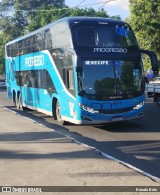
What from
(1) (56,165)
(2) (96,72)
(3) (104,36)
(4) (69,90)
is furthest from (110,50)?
(1) (56,165)

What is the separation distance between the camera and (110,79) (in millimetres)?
13125

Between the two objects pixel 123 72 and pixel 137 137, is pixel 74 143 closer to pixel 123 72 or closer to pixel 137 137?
pixel 137 137

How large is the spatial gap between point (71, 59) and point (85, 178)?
Answer: 7017 millimetres

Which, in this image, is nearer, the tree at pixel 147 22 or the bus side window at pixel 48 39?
the bus side window at pixel 48 39

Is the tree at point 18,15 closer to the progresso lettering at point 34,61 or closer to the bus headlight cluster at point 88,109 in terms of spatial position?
the progresso lettering at point 34,61

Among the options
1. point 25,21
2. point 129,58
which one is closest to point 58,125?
point 129,58

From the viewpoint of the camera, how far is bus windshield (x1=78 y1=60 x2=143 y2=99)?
12.9 metres

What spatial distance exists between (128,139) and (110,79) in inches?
96.9

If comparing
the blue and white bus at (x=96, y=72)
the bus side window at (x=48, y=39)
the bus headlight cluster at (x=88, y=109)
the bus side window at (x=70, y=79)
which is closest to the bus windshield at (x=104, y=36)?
the blue and white bus at (x=96, y=72)

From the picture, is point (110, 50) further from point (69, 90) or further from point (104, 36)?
point (69, 90)

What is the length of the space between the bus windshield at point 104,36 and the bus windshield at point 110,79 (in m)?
0.71

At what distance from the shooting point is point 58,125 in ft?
48.6

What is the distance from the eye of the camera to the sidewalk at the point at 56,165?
21.4ft

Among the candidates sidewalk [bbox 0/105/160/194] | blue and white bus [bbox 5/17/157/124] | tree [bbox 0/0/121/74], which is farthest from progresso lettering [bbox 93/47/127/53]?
tree [bbox 0/0/121/74]
